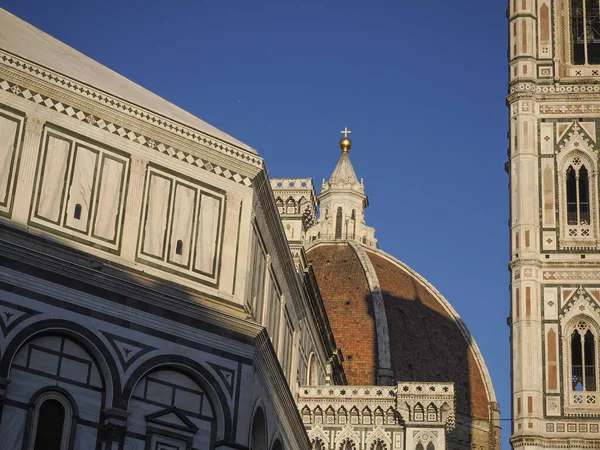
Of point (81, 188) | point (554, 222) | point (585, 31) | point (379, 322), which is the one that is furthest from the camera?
point (379, 322)

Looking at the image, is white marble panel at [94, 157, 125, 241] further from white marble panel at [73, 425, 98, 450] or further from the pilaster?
white marble panel at [73, 425, 98, 450]

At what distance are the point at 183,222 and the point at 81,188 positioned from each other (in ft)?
6.08

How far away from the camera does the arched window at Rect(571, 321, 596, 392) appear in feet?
104

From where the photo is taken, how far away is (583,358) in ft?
105

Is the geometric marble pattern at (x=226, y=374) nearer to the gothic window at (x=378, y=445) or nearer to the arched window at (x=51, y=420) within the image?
the arched window at (x=51, y=420)

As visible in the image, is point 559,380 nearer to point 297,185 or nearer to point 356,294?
point 297,185

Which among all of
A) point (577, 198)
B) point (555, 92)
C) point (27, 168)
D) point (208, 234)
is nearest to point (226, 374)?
point (208, 234)

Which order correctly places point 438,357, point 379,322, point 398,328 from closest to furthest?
point 379,322
point 398,328
point 438,357

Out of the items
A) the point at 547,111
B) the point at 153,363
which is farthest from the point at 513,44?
the point at 153,363

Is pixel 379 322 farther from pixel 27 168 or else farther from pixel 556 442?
pixel 27 168

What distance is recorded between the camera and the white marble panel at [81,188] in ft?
67.4

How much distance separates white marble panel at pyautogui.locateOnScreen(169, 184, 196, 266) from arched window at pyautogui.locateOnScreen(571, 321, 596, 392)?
1305 centimetres

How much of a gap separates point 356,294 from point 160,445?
60.6 m

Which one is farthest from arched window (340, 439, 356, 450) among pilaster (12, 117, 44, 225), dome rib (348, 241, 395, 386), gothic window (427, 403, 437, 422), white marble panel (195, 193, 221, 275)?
dome rib (348, 241, 395, 386)
